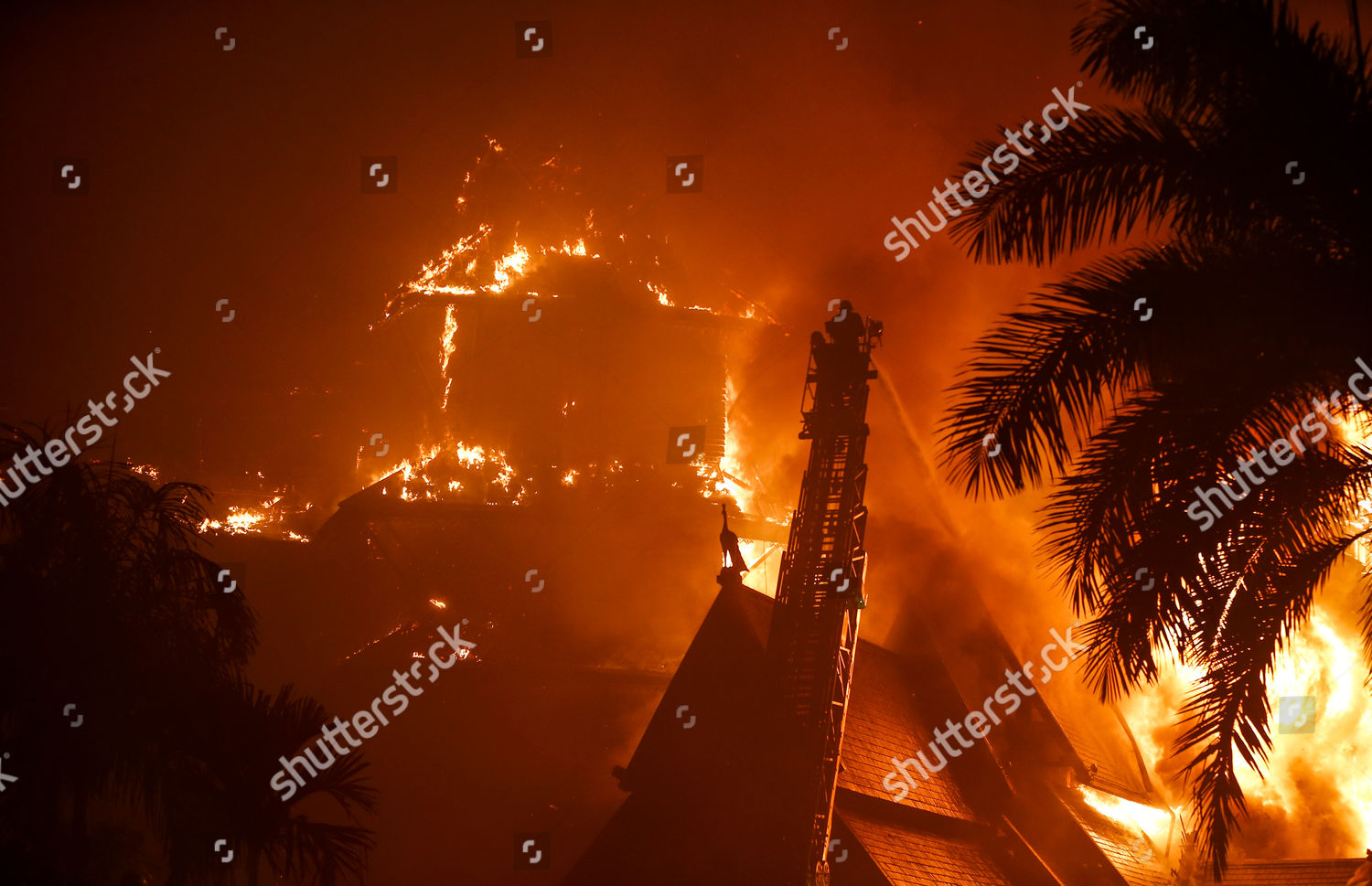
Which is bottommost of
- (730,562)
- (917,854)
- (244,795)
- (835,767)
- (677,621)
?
(244,795)

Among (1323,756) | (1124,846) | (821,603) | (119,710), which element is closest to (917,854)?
(821,603)

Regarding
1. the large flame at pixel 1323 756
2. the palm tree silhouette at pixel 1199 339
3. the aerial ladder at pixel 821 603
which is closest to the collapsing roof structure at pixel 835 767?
the aerial ladder at pixel 821 603

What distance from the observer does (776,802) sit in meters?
17.9

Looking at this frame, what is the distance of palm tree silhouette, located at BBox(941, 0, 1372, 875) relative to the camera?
28.6ft

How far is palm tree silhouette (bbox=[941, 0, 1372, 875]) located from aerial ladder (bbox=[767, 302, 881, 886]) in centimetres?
780

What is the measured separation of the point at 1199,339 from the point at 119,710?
33.7 ft

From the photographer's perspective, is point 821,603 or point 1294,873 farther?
point 1294,873

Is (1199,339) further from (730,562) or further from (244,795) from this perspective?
(730,562)

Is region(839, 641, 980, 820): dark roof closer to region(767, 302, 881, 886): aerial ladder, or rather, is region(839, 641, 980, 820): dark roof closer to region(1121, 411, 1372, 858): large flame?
region(767, 302, 881, 886): aerial ladder

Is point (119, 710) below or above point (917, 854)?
below

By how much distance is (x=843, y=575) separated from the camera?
19438 mm

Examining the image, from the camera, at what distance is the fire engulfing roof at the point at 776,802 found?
18.9 m

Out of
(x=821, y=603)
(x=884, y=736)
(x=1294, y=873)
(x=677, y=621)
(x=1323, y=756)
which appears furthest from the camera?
(x=677, y=621)

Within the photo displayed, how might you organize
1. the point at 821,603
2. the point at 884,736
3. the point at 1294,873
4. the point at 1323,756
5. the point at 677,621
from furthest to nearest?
1. the point at 677,621
2. the point at 1323,756
3. the point at 1294,873
4. the point at 884,736
5. the point at 821,603
